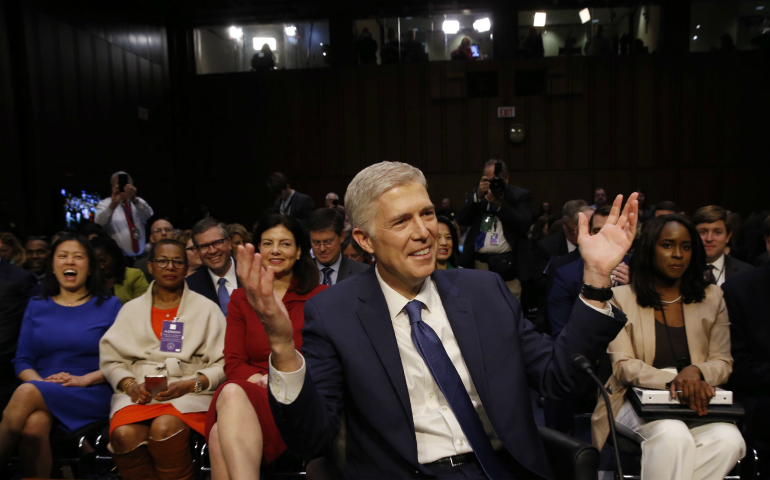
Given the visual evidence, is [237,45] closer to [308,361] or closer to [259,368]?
[259,368]

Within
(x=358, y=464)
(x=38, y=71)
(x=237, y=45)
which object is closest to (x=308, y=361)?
(x=358, y=464)

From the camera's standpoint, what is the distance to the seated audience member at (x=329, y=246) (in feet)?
11.1

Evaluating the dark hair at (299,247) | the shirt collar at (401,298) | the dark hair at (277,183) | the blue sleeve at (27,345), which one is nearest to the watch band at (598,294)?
the shirt collar at (401,298)

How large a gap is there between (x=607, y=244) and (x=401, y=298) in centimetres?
56

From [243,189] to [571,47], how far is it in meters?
6.62

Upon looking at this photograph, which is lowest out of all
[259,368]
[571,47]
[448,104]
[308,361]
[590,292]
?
[259,368]

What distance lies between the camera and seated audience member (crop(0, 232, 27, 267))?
13.3 feet

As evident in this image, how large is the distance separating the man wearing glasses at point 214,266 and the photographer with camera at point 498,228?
1854 mm

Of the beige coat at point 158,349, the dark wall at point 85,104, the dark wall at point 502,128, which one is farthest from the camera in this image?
the dark wall at point 502,128

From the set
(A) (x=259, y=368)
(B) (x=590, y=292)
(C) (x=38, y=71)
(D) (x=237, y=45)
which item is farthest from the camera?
(D) (x=237, y=45)

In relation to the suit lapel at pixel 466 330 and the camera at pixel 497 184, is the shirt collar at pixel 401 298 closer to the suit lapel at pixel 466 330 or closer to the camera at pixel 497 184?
the suit lapel at pixel 466 330

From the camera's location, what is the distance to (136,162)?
376 inches

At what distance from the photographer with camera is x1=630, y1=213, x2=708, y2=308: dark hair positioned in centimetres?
183

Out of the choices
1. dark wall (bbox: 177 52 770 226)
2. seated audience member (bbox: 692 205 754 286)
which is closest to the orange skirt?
seated audience member (bbox: 692 205 754 286)
